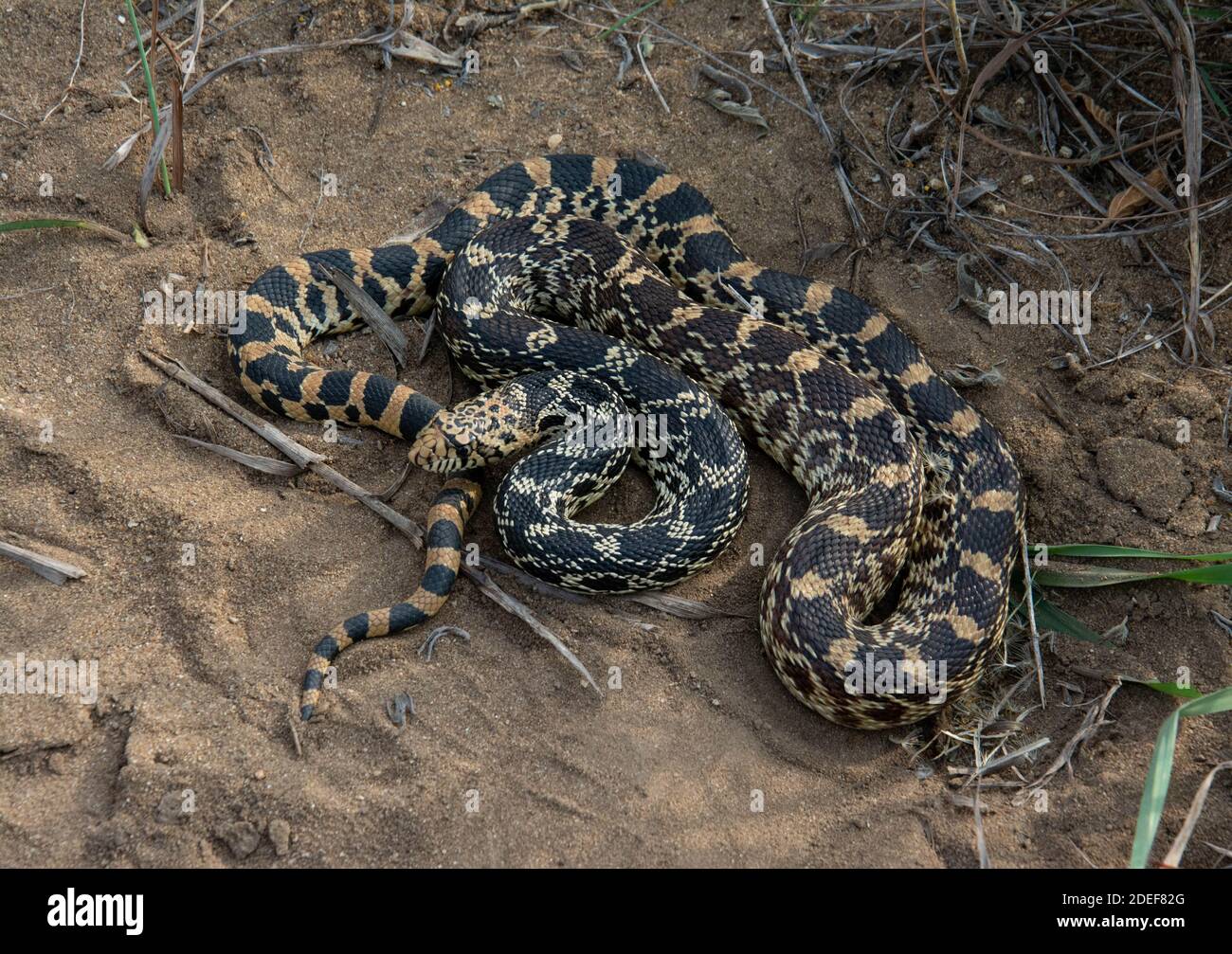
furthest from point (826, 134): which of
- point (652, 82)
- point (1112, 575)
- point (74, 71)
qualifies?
point (74, 71)

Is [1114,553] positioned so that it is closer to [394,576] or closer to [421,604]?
[421,604]

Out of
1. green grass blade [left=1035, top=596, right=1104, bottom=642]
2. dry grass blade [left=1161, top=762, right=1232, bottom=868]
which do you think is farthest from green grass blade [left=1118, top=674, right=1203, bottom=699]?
dry grass blade [left=1161, top=762, right=1232, bottom=868]

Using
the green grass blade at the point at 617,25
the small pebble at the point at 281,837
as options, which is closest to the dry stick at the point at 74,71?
the green grass blade at the point at 617,25

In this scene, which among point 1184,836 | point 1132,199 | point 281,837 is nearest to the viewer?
point 1184,836

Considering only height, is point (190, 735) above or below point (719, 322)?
below

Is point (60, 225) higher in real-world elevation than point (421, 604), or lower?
higher

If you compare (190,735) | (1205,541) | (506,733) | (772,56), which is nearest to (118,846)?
(190,735)

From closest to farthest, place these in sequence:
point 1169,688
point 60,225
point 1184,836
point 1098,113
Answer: point 1184,836 → point 1169,688 → point 60,225 → point 1098,113

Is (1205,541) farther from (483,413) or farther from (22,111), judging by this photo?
(22,111)
